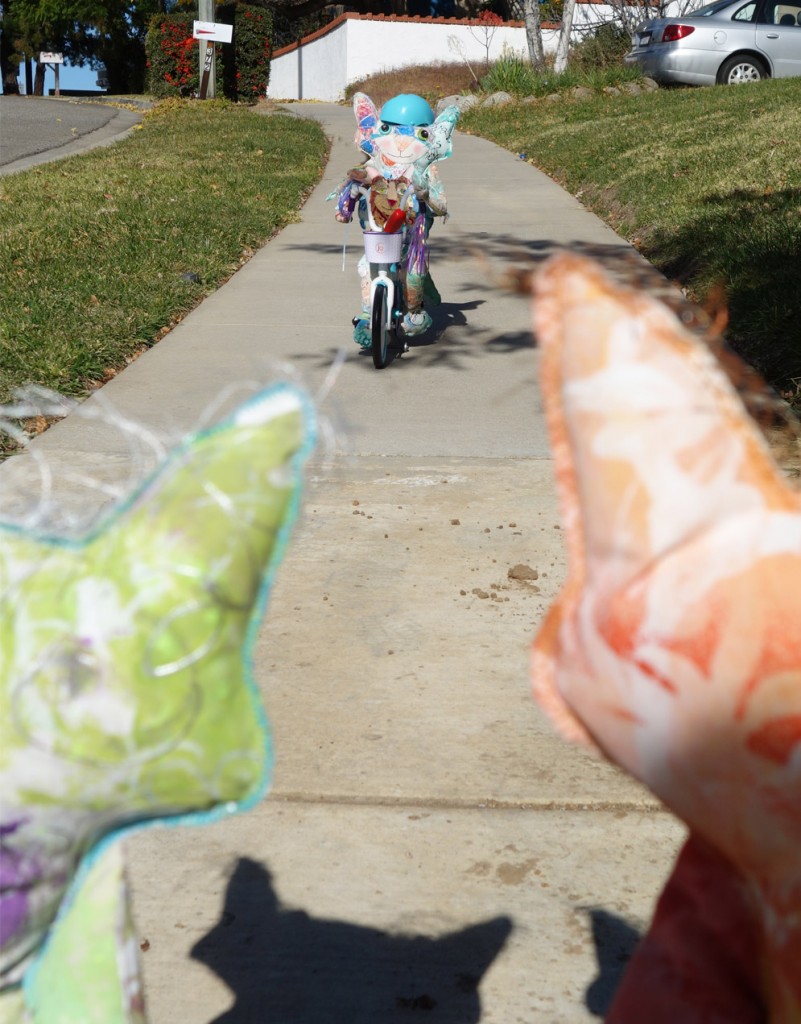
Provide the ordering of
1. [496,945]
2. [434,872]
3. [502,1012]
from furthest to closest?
[434,872] → [496,945] → [502,1012]

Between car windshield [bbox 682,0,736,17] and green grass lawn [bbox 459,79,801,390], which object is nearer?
green grass lawn [bbox 459,79,801,390]

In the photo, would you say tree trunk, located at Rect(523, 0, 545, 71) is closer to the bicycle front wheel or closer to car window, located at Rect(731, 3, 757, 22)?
car window, located at Rect(731, 3, 757, 22)

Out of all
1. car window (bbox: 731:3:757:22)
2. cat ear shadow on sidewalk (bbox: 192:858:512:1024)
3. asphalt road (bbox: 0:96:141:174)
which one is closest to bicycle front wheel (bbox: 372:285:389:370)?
cat ear shadow on sidewalk (bbox: 192:858:512:1024)

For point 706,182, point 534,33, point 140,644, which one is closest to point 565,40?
point 534,33

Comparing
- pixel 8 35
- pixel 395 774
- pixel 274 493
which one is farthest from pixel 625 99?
pixel 8 35

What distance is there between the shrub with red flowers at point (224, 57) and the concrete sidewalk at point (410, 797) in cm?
2514

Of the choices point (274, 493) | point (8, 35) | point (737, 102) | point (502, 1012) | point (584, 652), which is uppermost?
point (8, 35)

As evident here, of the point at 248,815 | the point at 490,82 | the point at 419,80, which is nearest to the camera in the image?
the point at 248,815

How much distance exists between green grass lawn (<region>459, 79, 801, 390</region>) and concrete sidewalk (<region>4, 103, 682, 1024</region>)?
180cm

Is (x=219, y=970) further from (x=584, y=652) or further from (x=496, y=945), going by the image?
(x=584, y=652)

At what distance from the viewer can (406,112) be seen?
6.37m

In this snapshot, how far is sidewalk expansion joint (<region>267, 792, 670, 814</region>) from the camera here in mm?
2914

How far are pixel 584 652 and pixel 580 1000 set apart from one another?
1.41 meters

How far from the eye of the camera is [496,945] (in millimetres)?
2486
